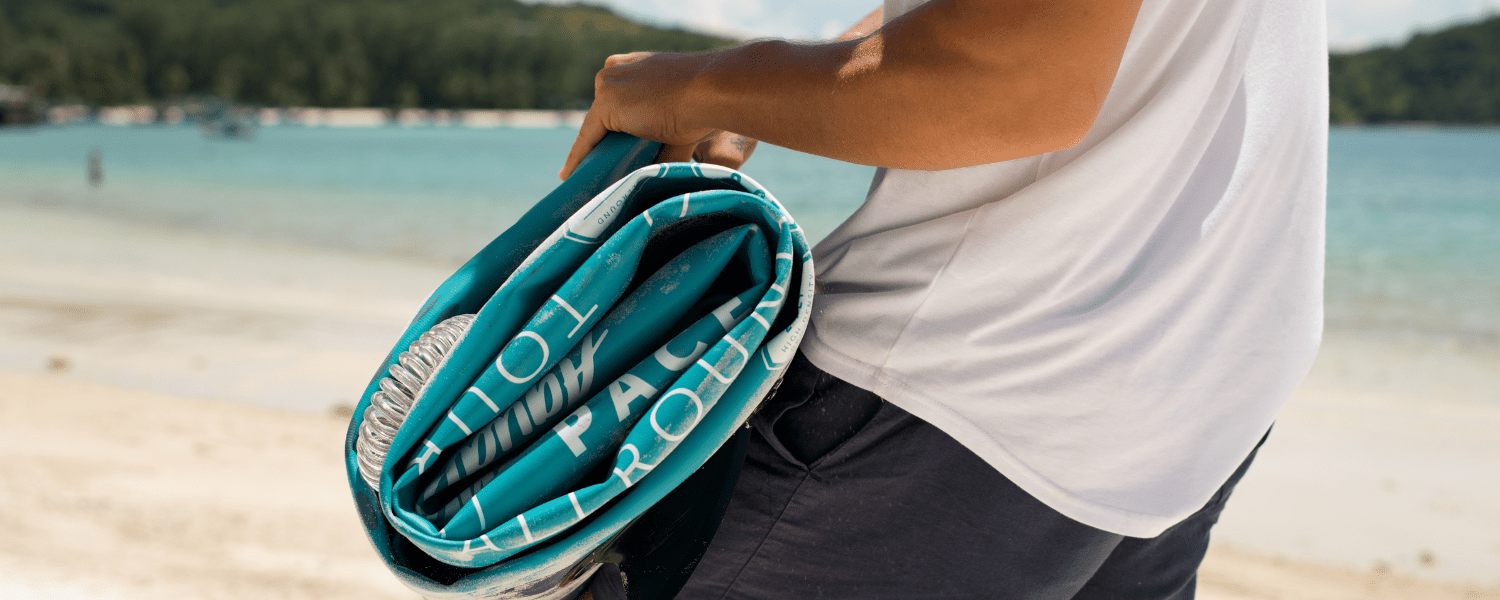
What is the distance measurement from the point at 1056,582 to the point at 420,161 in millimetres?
34656

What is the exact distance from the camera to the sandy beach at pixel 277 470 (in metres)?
2.70

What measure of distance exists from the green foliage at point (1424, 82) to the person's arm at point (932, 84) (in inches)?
2736

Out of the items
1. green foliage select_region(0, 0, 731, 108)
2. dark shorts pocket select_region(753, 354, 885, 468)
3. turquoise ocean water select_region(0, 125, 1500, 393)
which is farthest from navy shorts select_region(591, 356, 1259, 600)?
green foliage select_region(0, 0, 731, 108)

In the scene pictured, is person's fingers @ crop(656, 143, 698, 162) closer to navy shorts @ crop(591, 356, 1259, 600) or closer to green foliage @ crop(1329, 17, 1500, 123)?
navy shorts @ crop(591, 356, 1259, 600)

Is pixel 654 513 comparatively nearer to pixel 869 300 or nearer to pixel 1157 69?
pixel 869 300

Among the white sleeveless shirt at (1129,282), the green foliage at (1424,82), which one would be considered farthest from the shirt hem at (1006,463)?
the green foliage at (1424,82)

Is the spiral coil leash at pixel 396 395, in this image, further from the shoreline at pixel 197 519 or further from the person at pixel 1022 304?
the shoreline at pixel 197 519

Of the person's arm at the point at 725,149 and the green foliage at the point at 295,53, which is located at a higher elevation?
the person's arm at the point at 725,149

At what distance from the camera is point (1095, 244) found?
73 cm

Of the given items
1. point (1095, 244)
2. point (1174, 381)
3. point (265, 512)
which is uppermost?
point (1095, 244)

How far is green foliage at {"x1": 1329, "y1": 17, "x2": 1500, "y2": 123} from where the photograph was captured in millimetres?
59781

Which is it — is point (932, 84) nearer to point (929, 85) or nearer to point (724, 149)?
point (929, 85)

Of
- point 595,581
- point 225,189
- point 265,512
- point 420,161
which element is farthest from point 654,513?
point 420,161

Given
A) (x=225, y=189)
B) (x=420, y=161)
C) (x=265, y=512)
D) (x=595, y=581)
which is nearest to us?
(x=595, y=581)
